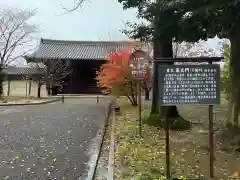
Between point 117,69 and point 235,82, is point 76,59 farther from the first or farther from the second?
point 235,82

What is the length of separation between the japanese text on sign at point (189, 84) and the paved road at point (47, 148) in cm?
225

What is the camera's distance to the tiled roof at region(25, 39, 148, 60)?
39.3 m

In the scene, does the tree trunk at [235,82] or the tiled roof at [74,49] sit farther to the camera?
the tiled roof at [74,49]

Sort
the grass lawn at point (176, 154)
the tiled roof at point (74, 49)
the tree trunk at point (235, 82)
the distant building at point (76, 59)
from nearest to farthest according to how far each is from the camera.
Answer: the grass lawn at point (176, 154), the tree trunk at point (235, 82), the distant building at point (76, 59), the tiled roof at point (74, 49)

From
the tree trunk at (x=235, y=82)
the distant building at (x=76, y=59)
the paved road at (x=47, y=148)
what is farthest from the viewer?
the distant building at (x=76, y=59)

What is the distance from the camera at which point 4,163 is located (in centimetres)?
744

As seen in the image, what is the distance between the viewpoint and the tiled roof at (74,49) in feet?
129

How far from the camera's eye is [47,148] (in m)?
9.01

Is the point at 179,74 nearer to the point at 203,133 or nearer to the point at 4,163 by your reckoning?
the point at 4,163

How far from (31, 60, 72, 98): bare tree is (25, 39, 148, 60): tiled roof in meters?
1.33

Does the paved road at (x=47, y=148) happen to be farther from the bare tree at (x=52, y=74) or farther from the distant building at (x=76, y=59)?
the distant building at (x=76, y=59)

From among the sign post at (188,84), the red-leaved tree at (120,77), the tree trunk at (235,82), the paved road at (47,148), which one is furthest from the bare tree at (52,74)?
the sign post at (188,84)

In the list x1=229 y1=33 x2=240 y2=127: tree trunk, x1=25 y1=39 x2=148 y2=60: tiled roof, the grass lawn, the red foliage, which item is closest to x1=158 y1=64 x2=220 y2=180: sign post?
the grass lawn

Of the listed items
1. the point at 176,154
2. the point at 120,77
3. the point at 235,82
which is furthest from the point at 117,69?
the point at 176,154
